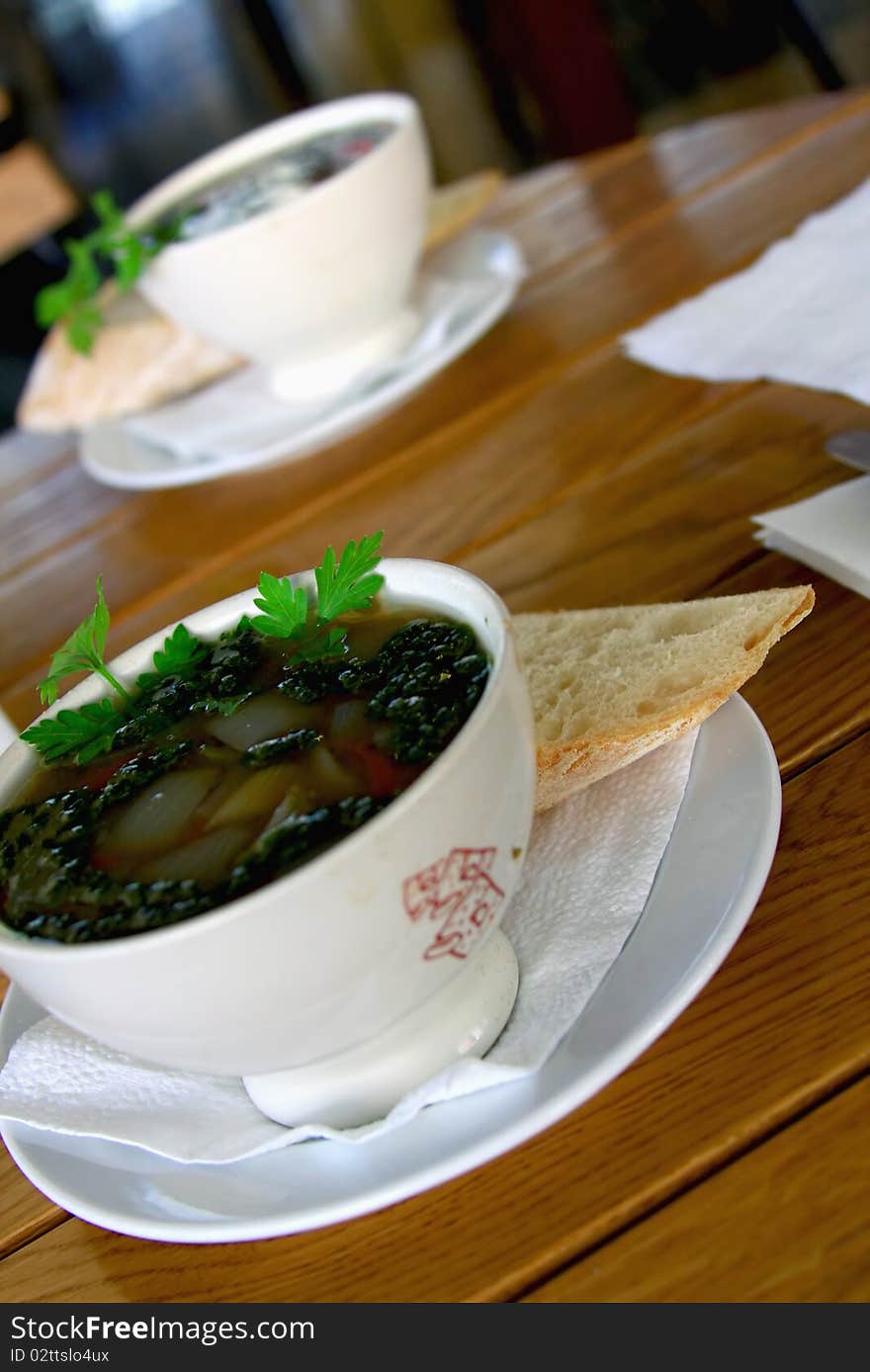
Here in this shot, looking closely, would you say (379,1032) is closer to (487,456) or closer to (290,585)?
(290,585)

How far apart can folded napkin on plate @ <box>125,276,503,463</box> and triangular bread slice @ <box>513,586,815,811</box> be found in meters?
0.70

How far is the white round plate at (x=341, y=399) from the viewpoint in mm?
1479

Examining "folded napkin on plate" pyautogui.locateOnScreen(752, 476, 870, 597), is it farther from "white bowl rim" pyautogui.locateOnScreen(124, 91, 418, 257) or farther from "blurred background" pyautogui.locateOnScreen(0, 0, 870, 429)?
"blurred background" pyautogui.locateOnScreen(0, 0, 870, 429)

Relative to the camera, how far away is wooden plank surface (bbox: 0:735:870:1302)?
61cm

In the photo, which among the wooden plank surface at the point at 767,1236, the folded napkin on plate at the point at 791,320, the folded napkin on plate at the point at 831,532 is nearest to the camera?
the wooden plank surface at the point at 767,1236

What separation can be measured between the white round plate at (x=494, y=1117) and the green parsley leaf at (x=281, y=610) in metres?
Answer: 0.22

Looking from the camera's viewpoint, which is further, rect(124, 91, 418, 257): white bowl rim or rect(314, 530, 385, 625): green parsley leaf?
rect(124, 91, 418, 257): white bowl rim

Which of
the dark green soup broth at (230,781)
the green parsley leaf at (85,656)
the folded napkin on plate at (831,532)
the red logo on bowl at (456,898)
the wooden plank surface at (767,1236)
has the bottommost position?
the wooden plank surface at (767,1236)

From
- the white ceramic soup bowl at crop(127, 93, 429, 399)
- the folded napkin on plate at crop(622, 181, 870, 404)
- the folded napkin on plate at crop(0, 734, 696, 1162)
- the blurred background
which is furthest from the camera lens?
the blurred background

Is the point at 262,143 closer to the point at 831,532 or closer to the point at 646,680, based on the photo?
the point at 831,532

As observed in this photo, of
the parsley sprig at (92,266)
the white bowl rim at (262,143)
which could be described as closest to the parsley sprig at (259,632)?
the parsley sprig at (92,266)

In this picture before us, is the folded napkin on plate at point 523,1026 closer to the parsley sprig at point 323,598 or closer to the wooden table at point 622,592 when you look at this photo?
the wooden table at point 622,592

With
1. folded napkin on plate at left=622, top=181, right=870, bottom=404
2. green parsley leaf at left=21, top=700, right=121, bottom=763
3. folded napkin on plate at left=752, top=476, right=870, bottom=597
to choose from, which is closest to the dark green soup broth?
green parsley leaf at left=21, top=700, right=121, bottom=763

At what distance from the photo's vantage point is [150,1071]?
0.74 metres
